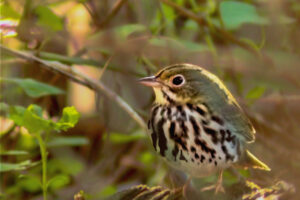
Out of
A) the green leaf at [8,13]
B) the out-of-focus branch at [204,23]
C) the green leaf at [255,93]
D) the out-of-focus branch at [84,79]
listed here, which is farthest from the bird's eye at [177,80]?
the green leaf at [8,13]

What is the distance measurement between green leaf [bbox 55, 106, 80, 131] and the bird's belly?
94mm

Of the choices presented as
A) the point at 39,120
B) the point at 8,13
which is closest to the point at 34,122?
the point at 39,120

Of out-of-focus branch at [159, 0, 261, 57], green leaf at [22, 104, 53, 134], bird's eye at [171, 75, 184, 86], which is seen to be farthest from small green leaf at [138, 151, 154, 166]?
bird's eye at [171, 75, 184, 86]

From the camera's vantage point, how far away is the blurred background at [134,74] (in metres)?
1.06

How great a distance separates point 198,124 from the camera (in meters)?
0.70

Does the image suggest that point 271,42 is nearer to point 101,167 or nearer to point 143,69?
point 143,69

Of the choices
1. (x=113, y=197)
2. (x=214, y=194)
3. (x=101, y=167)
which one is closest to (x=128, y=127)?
(x=101, y=167)

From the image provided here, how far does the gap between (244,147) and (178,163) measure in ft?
0.23

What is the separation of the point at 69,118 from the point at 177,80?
15 cm

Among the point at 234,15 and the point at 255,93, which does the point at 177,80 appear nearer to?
the point at 255,93

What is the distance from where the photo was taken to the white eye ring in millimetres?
679

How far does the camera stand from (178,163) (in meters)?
0.66

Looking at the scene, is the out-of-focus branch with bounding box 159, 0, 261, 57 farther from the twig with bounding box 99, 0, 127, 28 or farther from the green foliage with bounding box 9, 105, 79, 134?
the green foliage with bounding box 9, 105, 79, 134

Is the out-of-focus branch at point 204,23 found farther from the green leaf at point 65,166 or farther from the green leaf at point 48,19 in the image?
the green leaf at point 65,166
